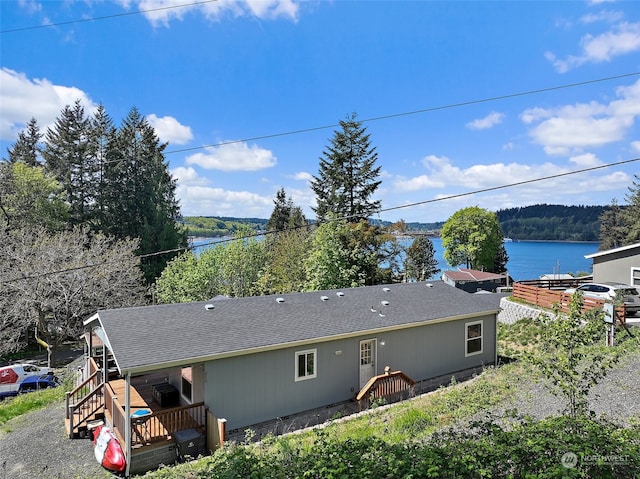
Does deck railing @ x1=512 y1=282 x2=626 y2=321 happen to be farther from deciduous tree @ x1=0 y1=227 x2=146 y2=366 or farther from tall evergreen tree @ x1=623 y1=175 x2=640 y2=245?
tall evergreen tree @ x1=623 y1=175 x2=640 y2=245

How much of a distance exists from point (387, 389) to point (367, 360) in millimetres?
1080

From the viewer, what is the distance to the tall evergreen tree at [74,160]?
32094 mm

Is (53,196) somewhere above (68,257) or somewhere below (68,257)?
above

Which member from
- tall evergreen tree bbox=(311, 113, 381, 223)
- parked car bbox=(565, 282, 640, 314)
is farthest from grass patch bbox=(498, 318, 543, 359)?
tall evergreen tree bbox=(311, 113, 381, 223)

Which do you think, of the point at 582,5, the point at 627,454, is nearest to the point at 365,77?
the point at 582,5

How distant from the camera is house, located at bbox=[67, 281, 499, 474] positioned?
9.24 meters

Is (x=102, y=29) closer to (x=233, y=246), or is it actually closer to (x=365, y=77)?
(x=365, y=77)

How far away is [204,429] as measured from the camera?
9.54m

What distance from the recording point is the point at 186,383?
10898mm

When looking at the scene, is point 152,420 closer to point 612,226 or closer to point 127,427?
point 127,427

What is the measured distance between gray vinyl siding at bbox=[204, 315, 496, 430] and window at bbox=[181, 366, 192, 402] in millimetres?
1288

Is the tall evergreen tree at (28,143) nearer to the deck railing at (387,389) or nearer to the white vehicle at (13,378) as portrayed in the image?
the white vehicle at (13,378)

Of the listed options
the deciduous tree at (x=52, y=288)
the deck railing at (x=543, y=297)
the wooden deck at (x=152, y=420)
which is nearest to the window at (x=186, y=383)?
the wooden deck at (x=152, y=420)

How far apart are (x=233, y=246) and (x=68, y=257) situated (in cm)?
997
